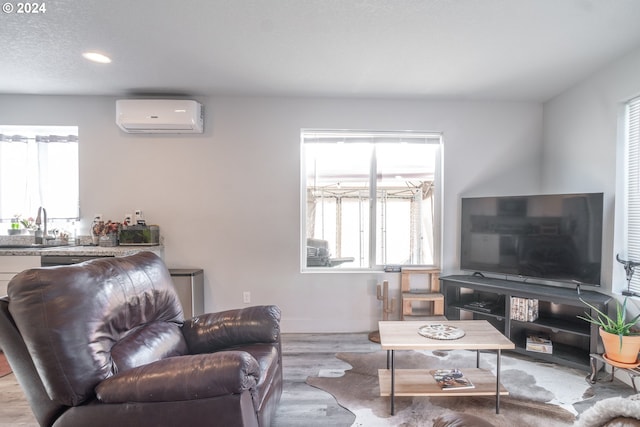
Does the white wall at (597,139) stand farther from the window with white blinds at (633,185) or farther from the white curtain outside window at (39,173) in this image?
the white curtain outside window at (39,173)

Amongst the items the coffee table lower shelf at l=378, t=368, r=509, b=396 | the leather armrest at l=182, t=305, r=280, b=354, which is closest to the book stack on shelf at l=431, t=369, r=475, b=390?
the coffee table lower shelf at l=378, t=368, r=509, b=396

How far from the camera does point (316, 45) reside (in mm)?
2223

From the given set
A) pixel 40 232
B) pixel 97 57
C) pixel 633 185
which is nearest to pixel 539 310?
pixel 633 185

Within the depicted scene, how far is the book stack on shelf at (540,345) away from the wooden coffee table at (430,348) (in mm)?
796

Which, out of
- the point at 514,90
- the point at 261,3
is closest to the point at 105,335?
the point at 261,3

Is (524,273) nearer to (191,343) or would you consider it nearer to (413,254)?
(413,254)

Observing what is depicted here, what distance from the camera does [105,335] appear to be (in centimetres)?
132

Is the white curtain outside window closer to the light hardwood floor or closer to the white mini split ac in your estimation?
the white mini split ac

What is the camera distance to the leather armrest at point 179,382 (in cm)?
114

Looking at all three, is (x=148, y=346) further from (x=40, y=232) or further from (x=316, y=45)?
(x=40, y=232)

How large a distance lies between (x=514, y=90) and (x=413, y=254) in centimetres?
199

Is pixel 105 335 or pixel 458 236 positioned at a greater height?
pixel 458 236

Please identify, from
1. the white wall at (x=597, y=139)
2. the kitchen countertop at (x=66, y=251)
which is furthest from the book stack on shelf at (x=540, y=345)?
the kitchen countertop at (x=66, y=251)

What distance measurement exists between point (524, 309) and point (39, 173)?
5228 mm
